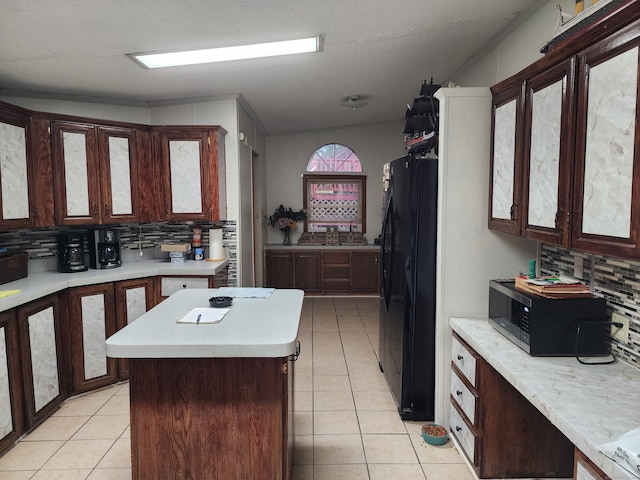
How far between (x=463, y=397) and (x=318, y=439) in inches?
37.0

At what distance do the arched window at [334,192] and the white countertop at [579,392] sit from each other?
4844 mm

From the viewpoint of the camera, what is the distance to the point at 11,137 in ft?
9.66

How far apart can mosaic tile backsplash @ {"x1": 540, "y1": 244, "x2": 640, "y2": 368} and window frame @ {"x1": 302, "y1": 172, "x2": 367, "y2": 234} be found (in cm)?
470

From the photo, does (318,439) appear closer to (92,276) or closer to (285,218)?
(92,276)

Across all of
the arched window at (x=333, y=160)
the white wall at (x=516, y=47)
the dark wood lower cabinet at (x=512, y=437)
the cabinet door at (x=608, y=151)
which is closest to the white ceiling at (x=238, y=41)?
the white wall at (x=516, y=47)

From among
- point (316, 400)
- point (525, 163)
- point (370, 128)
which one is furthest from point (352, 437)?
point (370, 128)

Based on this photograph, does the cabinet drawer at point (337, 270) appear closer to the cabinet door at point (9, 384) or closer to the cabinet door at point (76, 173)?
the cabinet door at point (76, 173)

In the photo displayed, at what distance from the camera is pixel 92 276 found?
3283mm

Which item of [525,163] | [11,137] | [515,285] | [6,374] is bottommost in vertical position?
[6,374]

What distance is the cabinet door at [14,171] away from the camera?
9.42 feet

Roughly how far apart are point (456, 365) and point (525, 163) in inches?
48.0

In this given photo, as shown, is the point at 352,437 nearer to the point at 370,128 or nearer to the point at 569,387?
the point at 569,387

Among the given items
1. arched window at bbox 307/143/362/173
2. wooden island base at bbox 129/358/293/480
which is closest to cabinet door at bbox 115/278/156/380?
wooden island base at bbox 129/358/293/480

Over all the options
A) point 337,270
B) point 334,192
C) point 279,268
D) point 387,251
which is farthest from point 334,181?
point 387,251
